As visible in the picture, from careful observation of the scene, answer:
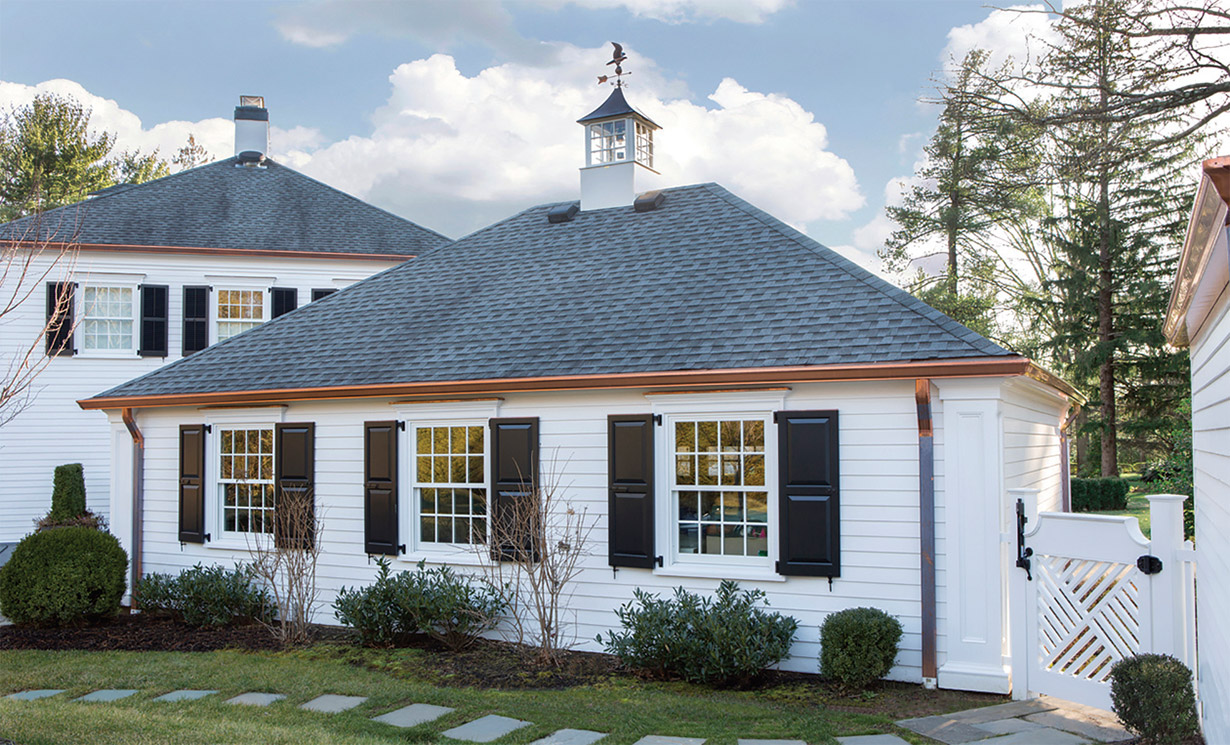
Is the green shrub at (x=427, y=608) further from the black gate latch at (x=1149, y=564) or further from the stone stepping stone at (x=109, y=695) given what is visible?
the black gate latch at (x=1149, y=564)

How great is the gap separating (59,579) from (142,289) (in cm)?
803

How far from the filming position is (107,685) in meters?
7.41

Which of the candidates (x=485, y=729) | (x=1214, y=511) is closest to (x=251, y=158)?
(x=485, y=729)

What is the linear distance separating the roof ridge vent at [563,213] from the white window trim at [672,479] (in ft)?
15.8

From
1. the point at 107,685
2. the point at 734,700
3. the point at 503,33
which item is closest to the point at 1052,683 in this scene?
the point at 734,700

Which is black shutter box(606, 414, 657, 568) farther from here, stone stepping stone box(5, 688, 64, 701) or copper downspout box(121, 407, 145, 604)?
copper downspout box(121, 407, 145, 604)

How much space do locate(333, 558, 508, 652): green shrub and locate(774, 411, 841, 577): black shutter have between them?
290 cm

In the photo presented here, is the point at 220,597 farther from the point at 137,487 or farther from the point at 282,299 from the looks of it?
the point at 282,299

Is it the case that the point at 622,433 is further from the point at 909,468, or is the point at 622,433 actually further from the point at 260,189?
the point at 260,189

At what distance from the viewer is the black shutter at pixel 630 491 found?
7.93m

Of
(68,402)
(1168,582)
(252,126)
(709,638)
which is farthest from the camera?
(252,126)

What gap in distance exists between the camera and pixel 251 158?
20.5 meters

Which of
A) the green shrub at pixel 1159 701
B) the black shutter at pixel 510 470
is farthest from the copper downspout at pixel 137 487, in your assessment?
the green shrub at pixel 1159 701

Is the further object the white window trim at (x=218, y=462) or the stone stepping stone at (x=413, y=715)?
the white window trim at (x=218, y=462)
